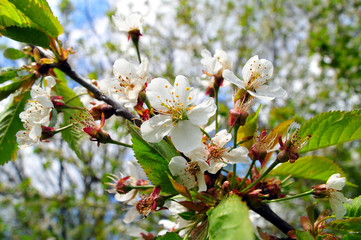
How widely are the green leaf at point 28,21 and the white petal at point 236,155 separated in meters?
0.82

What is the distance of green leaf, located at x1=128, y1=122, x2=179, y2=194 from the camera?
0.93m

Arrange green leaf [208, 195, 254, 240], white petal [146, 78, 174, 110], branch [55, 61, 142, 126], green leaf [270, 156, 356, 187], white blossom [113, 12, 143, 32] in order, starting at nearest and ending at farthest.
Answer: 1. green leaf [208, 195, 254, 240]
2. white petal [146, 78, 174, 110]
3. branch [55, 61, 142, 126]
4. green leaf [270, 156, 356, 187]
5. white blossom [113, 12, 143, 32]

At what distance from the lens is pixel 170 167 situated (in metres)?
0.91

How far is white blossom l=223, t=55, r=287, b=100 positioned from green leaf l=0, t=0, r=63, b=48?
0.71 m

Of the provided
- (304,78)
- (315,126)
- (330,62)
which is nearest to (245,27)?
(304,78)

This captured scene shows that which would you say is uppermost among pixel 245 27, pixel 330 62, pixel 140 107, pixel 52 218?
pixel 245 27

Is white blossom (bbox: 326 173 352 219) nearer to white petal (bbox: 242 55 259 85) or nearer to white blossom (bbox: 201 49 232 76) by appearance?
white petal (bbox: 242 55 259 85)

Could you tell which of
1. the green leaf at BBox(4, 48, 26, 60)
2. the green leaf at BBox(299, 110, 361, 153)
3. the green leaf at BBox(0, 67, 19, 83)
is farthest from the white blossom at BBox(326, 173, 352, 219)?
the green leaf at BBox(4, 48, 26, 60)

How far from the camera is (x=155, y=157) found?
0.94m

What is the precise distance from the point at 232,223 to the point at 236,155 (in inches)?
16.7

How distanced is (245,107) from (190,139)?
272mm

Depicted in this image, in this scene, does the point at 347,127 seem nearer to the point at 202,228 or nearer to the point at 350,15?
the point at 202,228

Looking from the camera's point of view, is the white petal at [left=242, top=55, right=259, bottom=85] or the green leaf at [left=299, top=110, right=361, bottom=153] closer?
the green leaf at [left=299, top=110, right=361, bottom=153]

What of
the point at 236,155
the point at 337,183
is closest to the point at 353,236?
the point at 337,183
